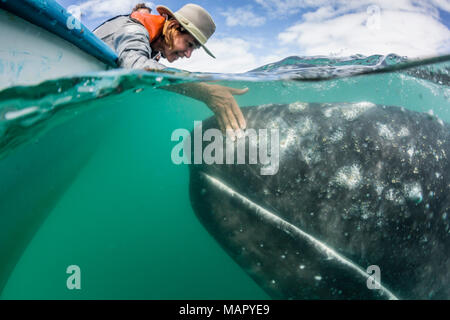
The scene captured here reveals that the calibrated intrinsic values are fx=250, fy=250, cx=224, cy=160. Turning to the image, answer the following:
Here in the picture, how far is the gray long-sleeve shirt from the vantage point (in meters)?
3.37

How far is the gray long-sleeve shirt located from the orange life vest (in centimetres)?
16

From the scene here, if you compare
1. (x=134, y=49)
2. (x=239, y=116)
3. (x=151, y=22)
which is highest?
(x=151, y=22)

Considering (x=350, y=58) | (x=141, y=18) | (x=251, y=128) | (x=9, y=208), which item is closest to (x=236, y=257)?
(x=251, y=128)

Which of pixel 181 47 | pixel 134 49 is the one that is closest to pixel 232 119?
pixel 134 49

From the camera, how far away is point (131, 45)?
3.47m

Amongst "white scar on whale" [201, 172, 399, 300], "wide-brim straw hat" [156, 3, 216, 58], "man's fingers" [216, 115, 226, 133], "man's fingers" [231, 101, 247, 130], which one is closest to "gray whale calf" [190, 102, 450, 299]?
"white scar on whale" [201, 172, 399, 300]

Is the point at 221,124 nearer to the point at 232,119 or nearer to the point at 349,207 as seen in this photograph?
the point at 232,119

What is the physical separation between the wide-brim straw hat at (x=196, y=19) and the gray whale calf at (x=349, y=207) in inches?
79.1

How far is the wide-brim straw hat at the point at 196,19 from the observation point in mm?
3980

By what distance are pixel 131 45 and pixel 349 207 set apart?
3.50 m

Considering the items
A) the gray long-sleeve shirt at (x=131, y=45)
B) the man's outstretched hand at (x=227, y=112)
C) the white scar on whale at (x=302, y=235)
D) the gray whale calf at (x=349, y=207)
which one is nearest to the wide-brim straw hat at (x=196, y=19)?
the gray long-sleeve shirt at (x=131, y=45)

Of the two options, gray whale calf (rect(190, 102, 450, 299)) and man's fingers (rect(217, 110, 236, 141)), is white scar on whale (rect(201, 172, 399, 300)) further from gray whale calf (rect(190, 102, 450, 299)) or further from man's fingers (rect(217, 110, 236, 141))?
man's fingers (rect(217, 110, 236, 141))
